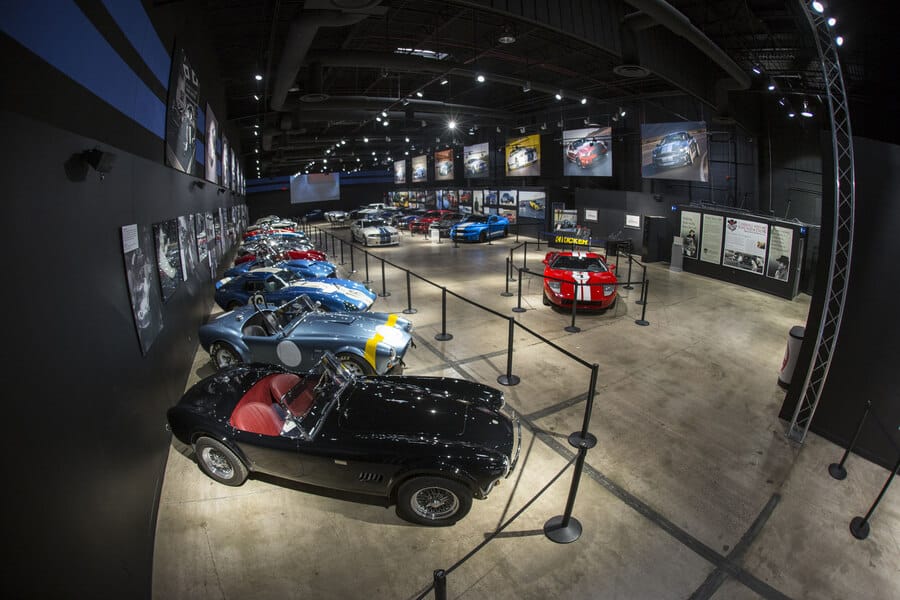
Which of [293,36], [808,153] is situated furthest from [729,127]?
[293,36]

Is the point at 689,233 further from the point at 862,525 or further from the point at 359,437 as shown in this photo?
the point at 359,437

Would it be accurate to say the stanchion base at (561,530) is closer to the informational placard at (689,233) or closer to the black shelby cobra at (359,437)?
the black shelby cobra at (359,437)

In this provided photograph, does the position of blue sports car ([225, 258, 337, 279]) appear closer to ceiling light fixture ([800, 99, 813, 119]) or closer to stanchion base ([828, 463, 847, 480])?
stanchion base ([828, 463, 847, 480])

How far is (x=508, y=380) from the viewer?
20.1 feet

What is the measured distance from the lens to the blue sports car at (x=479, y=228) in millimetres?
21781

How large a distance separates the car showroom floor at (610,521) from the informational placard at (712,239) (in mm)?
7389

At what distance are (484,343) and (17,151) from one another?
6471mm

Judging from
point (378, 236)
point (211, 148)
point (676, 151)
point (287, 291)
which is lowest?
point (287, 291)

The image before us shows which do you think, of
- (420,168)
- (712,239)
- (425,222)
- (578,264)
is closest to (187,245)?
(578,264)

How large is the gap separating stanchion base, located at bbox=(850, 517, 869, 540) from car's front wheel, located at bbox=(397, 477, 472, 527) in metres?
3.29

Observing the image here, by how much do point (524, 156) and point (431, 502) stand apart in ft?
75.4

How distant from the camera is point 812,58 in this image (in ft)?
34.0

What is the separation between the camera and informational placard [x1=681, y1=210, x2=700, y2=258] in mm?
13203

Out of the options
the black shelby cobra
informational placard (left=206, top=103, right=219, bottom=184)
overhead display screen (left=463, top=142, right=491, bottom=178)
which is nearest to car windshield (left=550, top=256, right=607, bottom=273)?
the black shelby cobra
